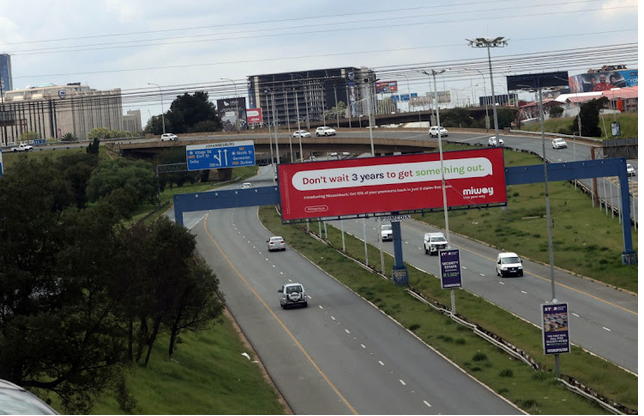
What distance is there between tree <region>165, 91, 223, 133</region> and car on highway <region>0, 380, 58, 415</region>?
177m

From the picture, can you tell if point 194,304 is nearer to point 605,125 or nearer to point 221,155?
point 221,155

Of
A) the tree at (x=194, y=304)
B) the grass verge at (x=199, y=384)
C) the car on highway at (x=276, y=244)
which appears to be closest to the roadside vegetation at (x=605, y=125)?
the car on highway at (x=276, y=244)

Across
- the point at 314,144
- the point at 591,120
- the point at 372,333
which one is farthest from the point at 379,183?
the point at 591,120

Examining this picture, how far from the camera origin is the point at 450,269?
153 feet

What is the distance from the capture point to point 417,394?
108ft

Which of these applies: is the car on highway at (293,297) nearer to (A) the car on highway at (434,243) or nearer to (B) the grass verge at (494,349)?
(B) the grass verge at (494,349)

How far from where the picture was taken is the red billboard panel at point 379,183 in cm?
5681

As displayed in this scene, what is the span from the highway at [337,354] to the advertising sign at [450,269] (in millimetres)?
3696

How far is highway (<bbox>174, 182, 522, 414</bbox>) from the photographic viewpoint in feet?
105

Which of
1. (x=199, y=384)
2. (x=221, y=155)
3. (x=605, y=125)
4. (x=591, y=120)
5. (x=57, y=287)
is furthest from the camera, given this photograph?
(x=605, y=125)

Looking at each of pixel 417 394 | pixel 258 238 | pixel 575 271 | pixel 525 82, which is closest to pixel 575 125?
pixel 525 82

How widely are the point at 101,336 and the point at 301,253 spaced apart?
165 ft

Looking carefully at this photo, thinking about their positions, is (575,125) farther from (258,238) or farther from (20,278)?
(20,278)

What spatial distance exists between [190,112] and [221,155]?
103 m
